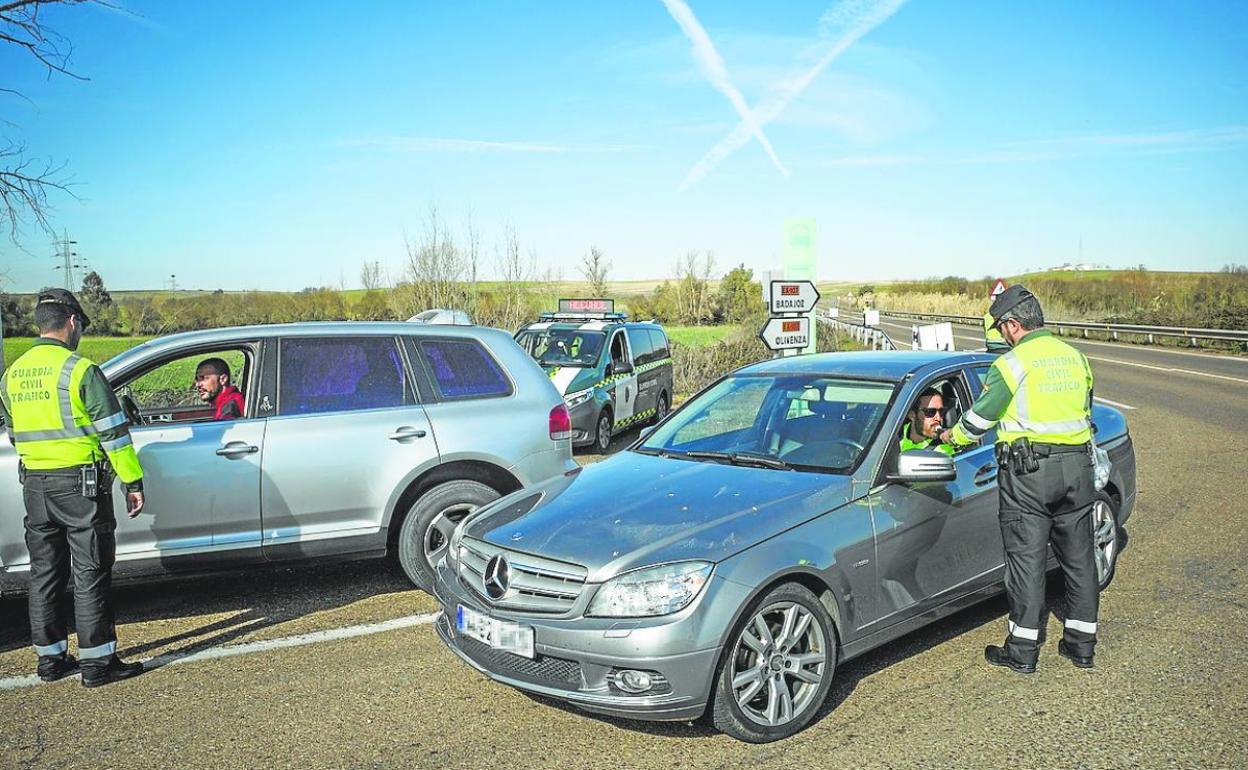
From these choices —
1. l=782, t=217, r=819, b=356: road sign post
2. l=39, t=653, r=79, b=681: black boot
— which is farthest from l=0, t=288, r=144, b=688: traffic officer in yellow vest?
l=782, t=217, r=819, b=356: road sign post

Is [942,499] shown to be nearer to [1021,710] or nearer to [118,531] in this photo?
[1021,710]

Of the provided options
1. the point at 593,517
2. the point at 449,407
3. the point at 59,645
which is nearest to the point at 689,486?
the point at 593,517

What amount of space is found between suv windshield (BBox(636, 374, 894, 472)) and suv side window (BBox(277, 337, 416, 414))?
1.80 metres

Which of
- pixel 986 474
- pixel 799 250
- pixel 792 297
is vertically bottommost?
pixel 986 474

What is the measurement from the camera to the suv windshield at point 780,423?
4.71 m

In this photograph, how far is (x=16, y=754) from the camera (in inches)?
152

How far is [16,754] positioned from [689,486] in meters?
3.02

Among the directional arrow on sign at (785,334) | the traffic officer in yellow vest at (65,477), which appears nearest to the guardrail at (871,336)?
the directional arrow on sign at (785,334)

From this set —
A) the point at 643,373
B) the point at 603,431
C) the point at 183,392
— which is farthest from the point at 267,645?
the point at 643,373

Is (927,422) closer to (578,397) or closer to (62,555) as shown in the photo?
(62,555)

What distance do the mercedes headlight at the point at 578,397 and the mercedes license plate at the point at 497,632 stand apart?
26.2 ft

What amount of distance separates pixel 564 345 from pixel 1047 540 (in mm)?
9463

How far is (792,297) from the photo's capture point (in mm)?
14758

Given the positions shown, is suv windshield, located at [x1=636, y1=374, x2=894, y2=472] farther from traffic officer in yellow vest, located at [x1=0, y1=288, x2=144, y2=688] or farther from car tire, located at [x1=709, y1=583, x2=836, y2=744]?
traffic officer in yellow vest, located at [x1=0, y1=288, x2=144, y2=688]
